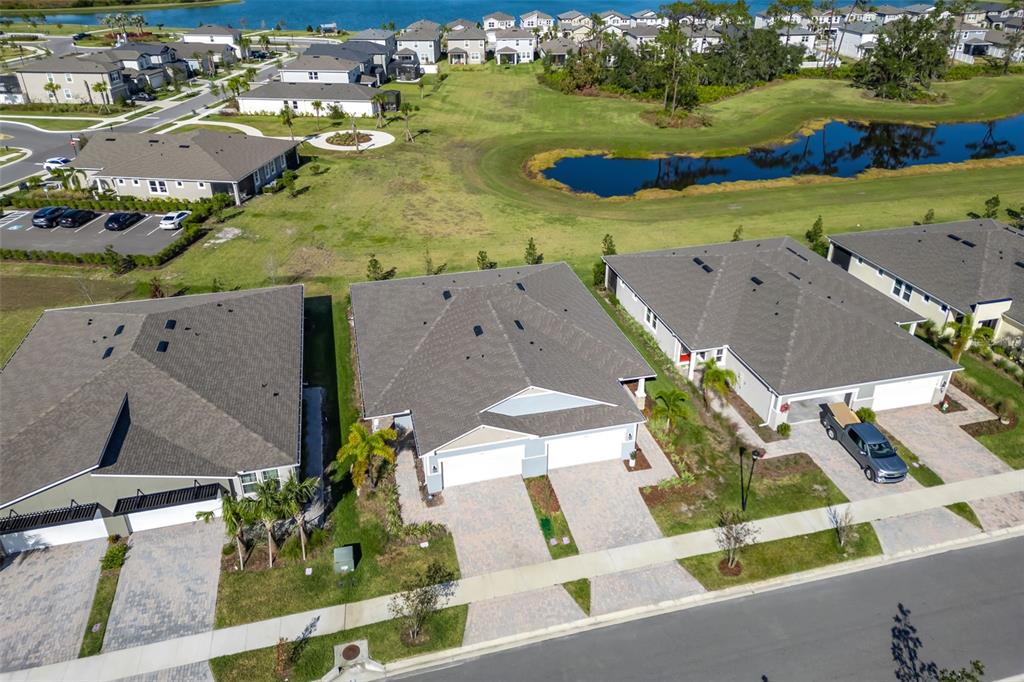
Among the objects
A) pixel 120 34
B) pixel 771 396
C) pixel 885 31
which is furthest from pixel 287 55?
pixel 771 396

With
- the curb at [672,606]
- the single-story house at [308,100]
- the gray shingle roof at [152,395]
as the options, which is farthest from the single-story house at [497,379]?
the single-story house at [308,100]

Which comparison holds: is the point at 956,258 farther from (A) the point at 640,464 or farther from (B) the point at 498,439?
(B) the point at 498,439

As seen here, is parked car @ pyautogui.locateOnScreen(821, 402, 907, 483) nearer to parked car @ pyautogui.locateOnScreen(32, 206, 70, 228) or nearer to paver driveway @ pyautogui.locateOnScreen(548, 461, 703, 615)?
paver driveway @ pyautogui.locateOnScreen(548, 461, 703, 615)

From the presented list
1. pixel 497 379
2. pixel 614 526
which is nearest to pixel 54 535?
pixel 497 379

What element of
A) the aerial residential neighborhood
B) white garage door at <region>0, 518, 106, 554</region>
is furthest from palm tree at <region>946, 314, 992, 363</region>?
white garage door at <region>0, 518, 106, 554</region>

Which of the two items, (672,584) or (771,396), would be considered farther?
(771,396)

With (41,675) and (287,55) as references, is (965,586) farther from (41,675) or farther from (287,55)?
(287,55)
